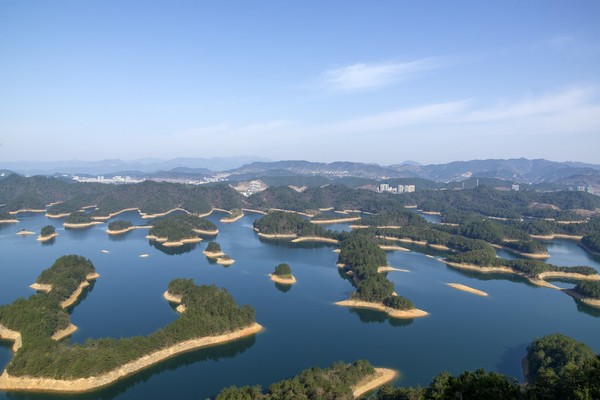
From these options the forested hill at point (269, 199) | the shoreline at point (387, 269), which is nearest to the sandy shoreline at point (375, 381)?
the shoreline at point (387, 269)

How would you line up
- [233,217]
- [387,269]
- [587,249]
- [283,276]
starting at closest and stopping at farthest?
[283,276]
[387,269]
[587,249]
[233,217]

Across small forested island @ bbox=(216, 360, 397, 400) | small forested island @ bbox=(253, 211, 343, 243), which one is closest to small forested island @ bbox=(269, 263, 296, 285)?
small forested island @ bbox=(216, 360, 397, 400)

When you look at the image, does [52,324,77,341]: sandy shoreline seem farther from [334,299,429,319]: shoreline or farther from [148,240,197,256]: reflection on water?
[148,240,197,256]: reflection on water

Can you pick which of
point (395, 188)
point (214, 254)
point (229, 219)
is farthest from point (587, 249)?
point (395, 188)

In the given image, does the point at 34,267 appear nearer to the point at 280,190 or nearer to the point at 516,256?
the point at 516,256

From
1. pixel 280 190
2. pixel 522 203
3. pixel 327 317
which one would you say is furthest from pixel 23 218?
pixel 522 203

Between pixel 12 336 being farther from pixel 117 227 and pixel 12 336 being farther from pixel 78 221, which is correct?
pixel 78 221
